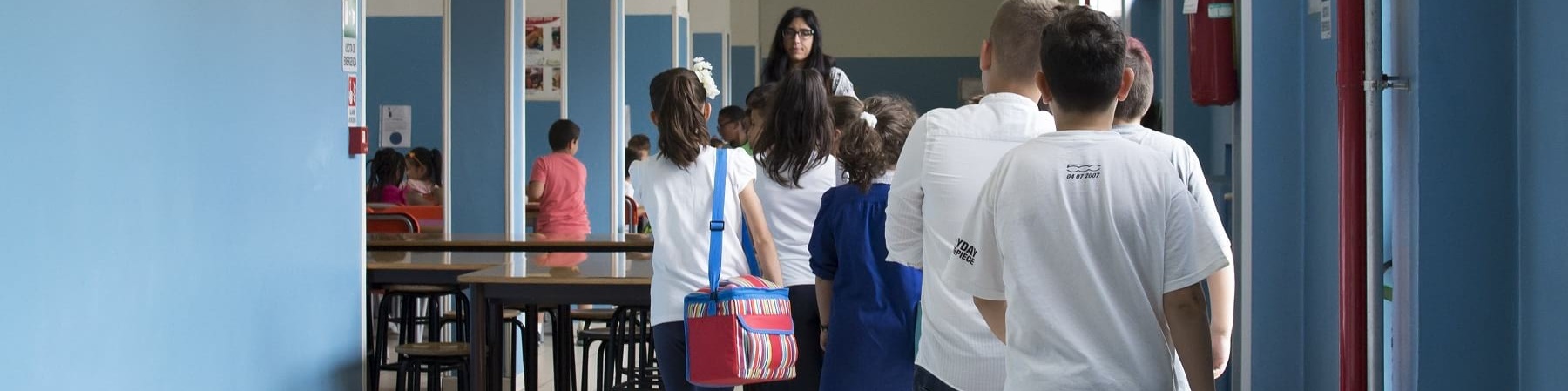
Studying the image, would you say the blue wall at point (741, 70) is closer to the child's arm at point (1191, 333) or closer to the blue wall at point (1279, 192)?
the blue wall at point (1279, 192)

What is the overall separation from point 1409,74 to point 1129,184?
82cm

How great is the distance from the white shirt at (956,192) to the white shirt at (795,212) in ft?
3.91

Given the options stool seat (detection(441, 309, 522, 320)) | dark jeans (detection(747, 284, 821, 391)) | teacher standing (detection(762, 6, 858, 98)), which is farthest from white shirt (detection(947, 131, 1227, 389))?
stool seat (detection(441, 309, 522, 320))

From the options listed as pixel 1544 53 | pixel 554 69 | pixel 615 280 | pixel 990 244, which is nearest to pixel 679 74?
pixel 615 280

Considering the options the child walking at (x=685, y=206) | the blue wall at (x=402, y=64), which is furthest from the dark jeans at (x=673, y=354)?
the blue wall at (x=402, y=64)

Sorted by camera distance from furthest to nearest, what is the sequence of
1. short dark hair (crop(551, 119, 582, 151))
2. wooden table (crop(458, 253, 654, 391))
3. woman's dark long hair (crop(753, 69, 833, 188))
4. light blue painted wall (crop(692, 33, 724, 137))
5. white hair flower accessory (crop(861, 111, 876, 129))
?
light blue painted wall (crop(692, 33, 724, 137))
short dark hair (crop(551, 119, 582, 151))
wooden table (crop(458, 253, 654, 391))
woman's dark long hair (crop(753, 69, 833, 188))
white hair flower accessory (crop(861, 111, 876, 129))

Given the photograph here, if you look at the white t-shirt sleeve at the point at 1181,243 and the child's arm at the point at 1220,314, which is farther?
the child's arm at the point at 1220,314

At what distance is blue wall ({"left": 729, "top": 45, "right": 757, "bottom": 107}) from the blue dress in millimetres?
12512

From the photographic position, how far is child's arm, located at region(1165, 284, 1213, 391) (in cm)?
180

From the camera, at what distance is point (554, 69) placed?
11.3 m

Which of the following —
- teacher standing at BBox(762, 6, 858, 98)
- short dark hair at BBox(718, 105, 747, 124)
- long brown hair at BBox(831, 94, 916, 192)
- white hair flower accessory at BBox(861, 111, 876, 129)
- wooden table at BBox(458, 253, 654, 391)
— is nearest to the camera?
long brown hair at BBox(831, 94, 916, 192)

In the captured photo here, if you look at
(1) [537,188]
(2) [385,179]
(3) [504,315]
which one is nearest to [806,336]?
(3) [504,315]

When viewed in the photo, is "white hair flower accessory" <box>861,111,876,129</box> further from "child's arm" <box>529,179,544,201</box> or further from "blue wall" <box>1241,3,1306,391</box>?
"child's arm" <box>529,179,544,201</box>

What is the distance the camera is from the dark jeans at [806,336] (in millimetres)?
3617
